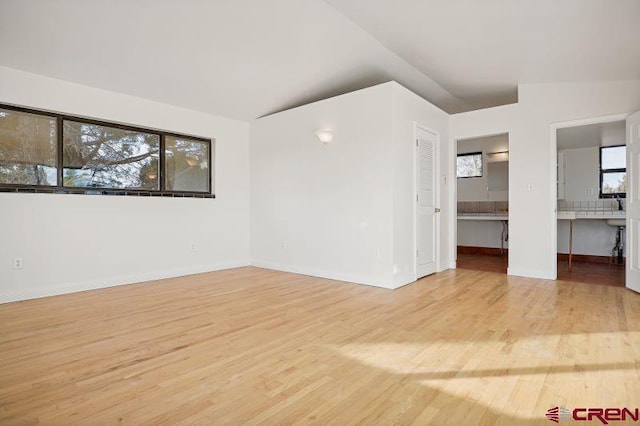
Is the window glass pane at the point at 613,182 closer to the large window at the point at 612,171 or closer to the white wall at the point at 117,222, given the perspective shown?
the large window at the point at 612,171

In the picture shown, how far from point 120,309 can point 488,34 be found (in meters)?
4.59

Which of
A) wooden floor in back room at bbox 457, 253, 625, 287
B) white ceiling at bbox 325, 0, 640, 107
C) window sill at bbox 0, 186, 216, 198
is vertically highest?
white ceiling at bbox 325, 0, 640, 107

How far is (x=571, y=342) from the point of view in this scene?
2363mm

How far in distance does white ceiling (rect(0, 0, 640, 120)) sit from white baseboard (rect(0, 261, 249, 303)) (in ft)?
7.95

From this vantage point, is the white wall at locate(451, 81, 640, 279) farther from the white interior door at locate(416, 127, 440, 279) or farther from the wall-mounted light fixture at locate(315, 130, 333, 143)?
the wall-mounted light fixture at locate(315, 130, 333, 143)

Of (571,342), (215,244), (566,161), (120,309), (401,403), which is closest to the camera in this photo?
(401,403)

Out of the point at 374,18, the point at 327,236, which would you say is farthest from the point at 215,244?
the point at 374,18

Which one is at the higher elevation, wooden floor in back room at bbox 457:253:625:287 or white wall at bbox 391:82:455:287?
white wall at bbox 391:82:455:287

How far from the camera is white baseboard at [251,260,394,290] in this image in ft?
13.6

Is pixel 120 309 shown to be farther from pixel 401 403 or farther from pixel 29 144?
pixel 401 403

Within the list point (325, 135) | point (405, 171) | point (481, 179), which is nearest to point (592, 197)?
point (481, 179)

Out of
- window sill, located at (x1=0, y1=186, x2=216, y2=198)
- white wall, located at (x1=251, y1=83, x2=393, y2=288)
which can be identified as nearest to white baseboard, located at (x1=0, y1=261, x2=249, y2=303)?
white wall, located at (x1=251, y1=83, x2=393, y2=288)

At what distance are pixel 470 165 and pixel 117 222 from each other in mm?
6861

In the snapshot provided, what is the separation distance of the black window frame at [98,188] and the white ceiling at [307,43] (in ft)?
1.51
